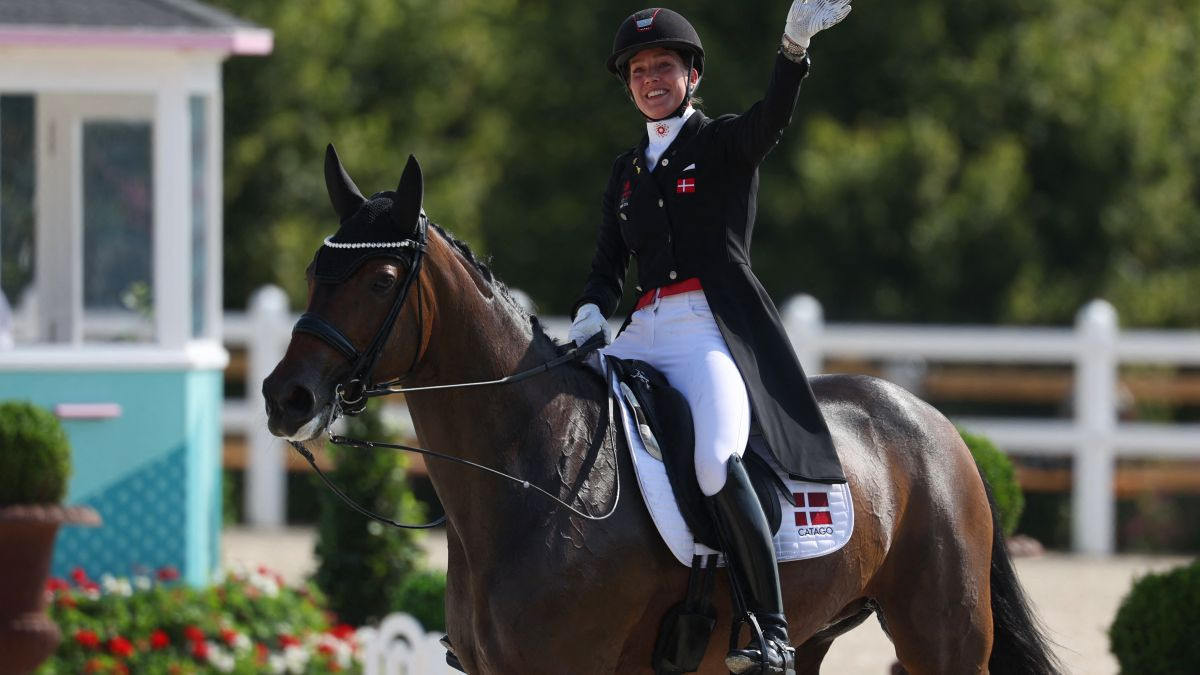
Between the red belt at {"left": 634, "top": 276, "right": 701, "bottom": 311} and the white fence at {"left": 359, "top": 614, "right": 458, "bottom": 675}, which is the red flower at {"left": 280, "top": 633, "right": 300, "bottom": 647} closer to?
the white fence at {"left": 359, "top": 614, "right": 458, "bottom": 675}

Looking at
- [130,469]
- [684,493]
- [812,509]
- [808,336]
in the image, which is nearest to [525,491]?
[684,493]

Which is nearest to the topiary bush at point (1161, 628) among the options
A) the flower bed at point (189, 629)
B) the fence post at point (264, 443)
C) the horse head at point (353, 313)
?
the flower bed at point (189, 629)

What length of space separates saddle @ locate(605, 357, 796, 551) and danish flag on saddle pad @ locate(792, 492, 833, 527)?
0.16 ft

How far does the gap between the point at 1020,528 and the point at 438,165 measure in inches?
346

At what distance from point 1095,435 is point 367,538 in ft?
24.0

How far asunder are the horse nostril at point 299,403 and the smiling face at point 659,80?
1.50m

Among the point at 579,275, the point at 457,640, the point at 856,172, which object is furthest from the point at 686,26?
the point at 579,275

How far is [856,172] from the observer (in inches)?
694

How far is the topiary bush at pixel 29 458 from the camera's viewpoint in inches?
331

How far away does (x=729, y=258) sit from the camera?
17.9 ft

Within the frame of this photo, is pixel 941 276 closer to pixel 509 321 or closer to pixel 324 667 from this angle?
pixel 324 667

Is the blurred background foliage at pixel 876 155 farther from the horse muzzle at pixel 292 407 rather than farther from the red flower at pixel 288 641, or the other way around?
the horse muzzle at pixel 292 407

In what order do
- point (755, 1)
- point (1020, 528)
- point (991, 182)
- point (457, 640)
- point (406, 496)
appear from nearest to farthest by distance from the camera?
point (457, 640)
point (406, 496)
point (1020, 528)
point (991, 182)
point (755, 1)

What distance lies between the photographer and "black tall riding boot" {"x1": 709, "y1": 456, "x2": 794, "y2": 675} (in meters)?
5.14
